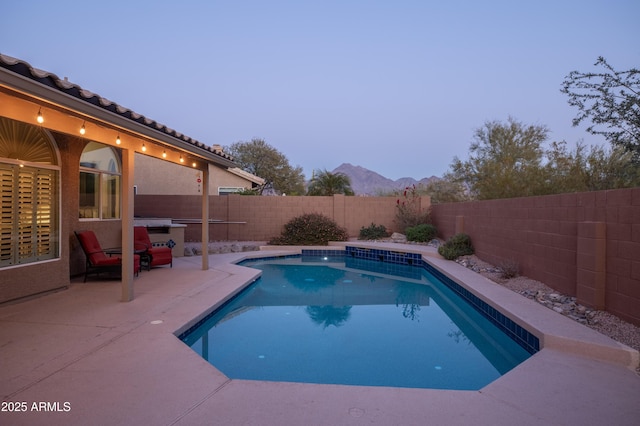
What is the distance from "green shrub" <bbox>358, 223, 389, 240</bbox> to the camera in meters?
15.8

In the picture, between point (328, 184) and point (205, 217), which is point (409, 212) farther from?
point (205, 217)

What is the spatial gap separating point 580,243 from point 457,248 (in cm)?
592

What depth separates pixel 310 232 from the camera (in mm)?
15234

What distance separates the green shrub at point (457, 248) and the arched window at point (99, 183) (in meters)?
8.93

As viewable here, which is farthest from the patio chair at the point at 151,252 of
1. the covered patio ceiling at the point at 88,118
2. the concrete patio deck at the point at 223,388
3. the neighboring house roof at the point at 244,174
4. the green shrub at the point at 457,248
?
the neighboring house roof at the point at 244,174

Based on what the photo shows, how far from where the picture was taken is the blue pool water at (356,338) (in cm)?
443

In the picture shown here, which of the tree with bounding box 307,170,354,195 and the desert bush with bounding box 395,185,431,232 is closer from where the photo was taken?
the desert bush with bounding box 395,185,431,232

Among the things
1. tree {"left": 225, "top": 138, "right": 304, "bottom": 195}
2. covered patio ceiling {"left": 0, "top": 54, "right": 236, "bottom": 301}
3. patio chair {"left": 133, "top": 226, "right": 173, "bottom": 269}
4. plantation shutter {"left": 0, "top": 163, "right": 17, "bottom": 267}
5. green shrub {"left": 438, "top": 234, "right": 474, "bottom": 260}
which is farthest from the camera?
tree {"left": 225, "top": 138, "right": 304, "bottom": 195}

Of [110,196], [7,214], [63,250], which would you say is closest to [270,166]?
[110,196]

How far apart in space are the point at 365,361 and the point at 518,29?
12.9 meters

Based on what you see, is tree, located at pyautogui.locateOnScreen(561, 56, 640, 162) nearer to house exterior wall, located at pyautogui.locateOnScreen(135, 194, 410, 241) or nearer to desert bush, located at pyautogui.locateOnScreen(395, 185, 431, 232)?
desert bush, located at pyautogui.locateOnScreen(395, 185, 431, 232)

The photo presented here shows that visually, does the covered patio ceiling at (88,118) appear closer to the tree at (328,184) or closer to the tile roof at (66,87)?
the tile roof at (66,87)

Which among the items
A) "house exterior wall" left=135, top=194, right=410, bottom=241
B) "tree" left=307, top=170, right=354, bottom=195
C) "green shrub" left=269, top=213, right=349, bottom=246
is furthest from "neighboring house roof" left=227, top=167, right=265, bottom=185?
"green shrub" left=269, top=213, right=349, bottom=246

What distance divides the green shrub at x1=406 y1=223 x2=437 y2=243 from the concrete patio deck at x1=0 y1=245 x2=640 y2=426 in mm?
9503
